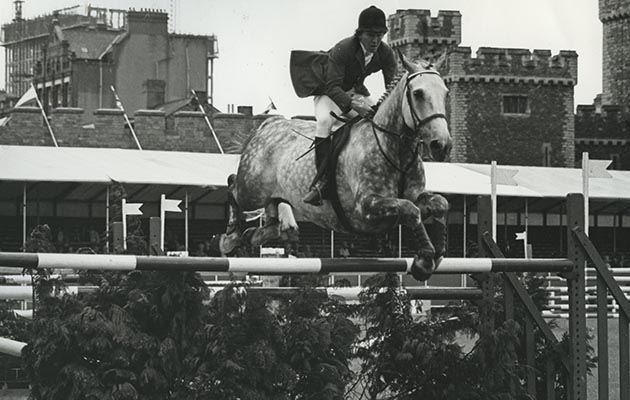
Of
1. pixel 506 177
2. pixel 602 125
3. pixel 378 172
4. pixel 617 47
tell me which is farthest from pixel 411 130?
pixel 617 47

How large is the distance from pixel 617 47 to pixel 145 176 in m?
43.0

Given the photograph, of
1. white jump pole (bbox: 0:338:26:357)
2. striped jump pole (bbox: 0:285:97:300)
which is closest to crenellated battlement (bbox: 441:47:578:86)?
striped jump pole (bbox: 0:285:97:300)

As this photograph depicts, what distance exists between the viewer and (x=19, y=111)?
52.7 metres

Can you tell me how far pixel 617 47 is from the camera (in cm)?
7938

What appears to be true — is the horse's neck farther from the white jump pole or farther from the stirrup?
the white jump pole

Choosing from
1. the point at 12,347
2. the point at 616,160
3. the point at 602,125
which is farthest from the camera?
the point at 602,125

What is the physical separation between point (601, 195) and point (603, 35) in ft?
113

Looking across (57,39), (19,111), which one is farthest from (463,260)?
(57,39)

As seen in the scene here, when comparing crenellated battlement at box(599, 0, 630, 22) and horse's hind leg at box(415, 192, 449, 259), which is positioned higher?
crenellated battlement at box(599, 0, 630, 22)

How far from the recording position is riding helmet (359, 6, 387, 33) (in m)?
9.57

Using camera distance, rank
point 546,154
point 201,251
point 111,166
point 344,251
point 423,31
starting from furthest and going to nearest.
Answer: point 423,31
point 546,154
point 111,166
point 344,251
point 201,251

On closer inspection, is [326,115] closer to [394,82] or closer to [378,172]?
[394,82]

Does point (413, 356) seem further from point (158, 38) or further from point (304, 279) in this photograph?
point (158, 38)

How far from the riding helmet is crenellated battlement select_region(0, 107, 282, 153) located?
4266 cm
